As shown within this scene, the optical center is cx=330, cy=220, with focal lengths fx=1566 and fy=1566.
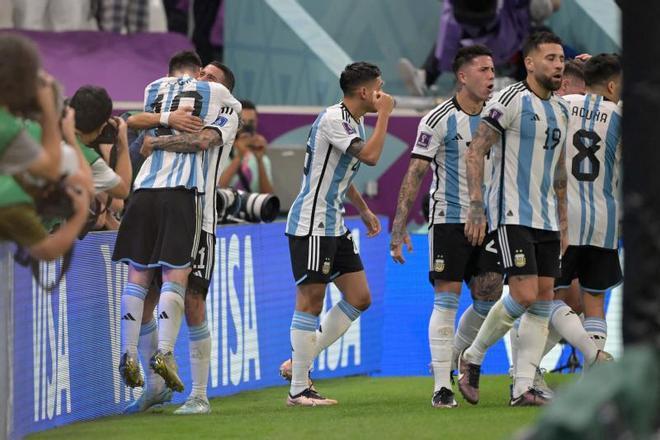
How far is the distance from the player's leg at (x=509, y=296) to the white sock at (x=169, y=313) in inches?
71.1

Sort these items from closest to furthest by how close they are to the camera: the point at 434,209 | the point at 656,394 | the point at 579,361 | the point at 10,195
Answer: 1. the point at 656,394
2. the point at 10,195
3. the point at 434,209
4. the point at 579,361

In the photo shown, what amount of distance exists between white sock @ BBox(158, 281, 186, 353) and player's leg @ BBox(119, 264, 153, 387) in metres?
0.15

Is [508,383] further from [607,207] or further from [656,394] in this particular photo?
[656,394]

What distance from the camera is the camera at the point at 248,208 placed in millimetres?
12180

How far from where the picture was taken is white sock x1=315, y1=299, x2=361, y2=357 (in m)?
10.4

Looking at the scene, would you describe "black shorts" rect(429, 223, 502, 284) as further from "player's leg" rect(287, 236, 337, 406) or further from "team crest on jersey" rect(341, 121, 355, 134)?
"team crest on jersey" rect(341, 121, 355, 134)

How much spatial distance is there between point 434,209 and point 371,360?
3488 millimetres

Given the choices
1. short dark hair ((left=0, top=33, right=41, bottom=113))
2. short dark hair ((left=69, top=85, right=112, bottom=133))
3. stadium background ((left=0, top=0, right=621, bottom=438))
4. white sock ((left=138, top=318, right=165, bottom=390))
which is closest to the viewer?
short dark hair ((left=0, top=33, right=41, bottom=113))

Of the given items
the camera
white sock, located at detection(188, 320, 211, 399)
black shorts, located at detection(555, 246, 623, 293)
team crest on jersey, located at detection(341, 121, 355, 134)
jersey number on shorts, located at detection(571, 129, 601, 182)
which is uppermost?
team crest on jersey, located at detection(341, 121, 355, 134)

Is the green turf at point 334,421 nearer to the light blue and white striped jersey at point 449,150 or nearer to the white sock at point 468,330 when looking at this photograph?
the white sock at point 468,330

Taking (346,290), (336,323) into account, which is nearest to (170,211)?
(346,290)

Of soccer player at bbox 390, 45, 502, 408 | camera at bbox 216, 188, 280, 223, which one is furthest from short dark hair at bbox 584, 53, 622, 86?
camera at bbox 216, 188, 280, 223

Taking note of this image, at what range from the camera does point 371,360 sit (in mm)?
13359

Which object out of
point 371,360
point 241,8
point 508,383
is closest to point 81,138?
point 508,383
